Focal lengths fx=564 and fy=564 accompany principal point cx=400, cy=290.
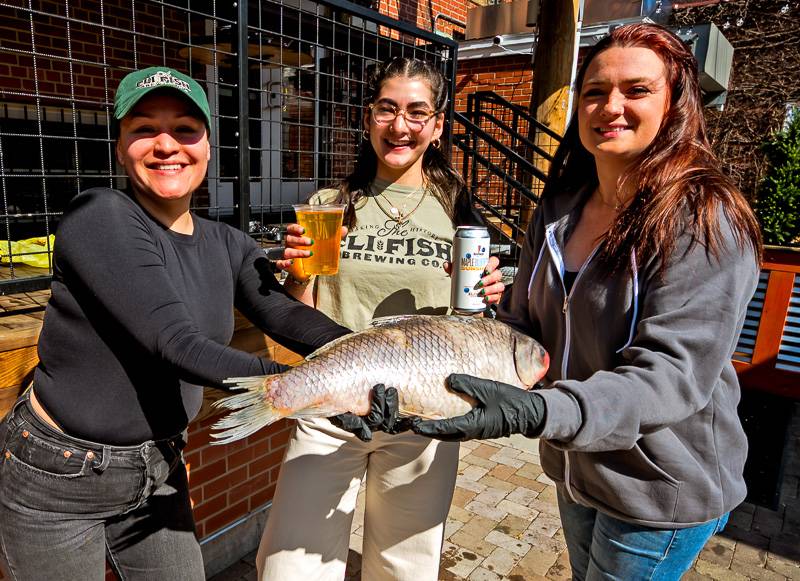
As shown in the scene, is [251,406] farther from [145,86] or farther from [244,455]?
[244,455]

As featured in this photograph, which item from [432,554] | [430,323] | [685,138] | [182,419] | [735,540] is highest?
[685,138]

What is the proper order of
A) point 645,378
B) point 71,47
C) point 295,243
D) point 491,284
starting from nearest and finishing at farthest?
point 645,378 → point 295,243 → point 491,284 → point 71,47

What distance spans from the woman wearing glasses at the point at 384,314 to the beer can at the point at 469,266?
0.09 m

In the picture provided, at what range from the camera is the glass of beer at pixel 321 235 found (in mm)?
2092

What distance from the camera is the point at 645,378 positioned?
1.38m

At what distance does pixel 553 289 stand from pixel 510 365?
0.34 m

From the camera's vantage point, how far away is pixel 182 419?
185 cm

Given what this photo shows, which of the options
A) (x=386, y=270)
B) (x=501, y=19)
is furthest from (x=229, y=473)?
(x=501, y=19)

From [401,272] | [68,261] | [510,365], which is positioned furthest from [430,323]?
[68,261]

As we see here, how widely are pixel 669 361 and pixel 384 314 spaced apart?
3.88 ft

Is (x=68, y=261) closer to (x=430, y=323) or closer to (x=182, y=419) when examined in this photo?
(x=182, y=419)

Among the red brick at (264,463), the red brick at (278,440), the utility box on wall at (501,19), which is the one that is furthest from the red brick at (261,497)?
the utility box on wall at (501,19)

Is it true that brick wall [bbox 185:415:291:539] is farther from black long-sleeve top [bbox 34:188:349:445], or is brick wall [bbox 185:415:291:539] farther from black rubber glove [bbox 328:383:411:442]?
black rubber glove [bbox 328:383:411:442]

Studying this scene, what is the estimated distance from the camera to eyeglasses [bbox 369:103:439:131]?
89.4 inches
